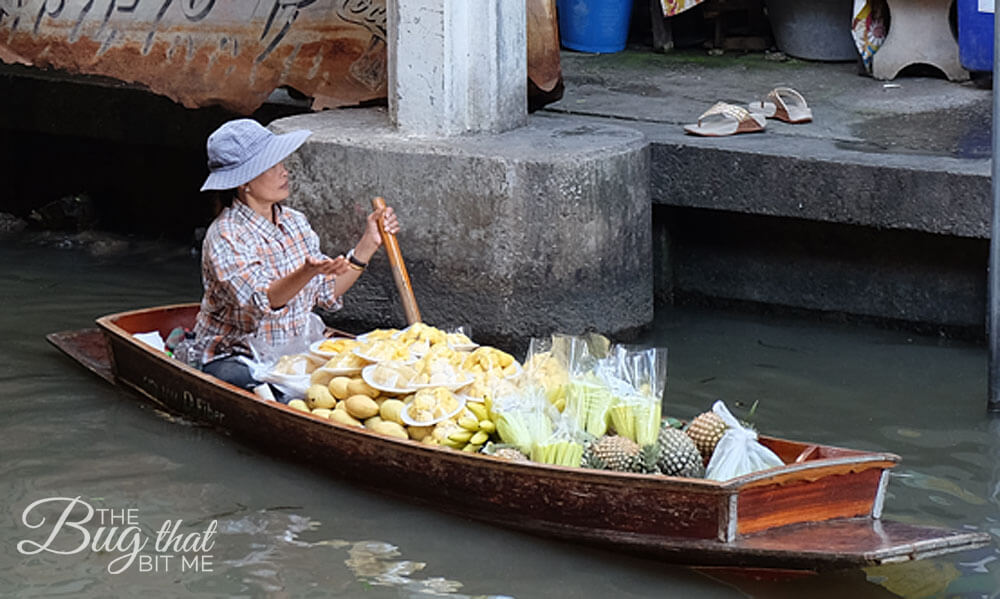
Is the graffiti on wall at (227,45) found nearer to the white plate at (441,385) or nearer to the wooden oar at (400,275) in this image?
the wooden oar at (400,275)

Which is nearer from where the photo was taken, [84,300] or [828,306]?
[828,306]

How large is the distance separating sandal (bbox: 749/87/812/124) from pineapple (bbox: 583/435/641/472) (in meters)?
3.37

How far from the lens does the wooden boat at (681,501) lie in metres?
4.14

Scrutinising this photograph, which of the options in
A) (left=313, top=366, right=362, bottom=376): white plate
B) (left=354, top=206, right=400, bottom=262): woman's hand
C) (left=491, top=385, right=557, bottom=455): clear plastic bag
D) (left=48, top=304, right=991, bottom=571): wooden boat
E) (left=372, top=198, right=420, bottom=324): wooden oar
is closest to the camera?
(left=48, top=304, right=991, bottom=571): wooden boat

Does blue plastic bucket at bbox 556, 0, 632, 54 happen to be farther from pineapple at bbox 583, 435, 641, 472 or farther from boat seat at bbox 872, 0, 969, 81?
pineapple at bbox 583, 435, 641, 472

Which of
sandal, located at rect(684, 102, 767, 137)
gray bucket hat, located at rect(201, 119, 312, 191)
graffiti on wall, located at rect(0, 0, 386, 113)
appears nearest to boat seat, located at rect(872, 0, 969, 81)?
sandal, located at rect(684, 102, 767, 137)

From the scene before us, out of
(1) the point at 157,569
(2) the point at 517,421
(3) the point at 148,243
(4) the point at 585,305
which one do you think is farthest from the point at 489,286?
(3) the point at 148,243

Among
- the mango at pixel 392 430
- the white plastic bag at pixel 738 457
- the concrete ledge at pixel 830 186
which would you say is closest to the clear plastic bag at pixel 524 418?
the mango at pixel 392 430

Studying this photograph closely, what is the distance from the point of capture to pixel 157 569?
464 cm

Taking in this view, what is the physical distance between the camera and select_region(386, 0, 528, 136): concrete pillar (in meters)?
6.65

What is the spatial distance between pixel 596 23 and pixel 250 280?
492 centimetres

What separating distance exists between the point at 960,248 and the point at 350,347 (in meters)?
3.11

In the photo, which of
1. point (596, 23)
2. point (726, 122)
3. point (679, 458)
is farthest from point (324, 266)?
point (596, 23)

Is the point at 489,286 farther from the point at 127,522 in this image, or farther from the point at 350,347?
the point at 127,522
